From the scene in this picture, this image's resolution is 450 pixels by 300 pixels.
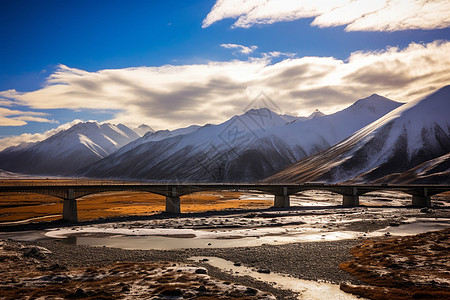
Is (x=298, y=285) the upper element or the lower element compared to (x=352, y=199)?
upper

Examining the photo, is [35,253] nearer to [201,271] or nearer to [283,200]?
[201,271]

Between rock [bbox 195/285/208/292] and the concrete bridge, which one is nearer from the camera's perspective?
rock [bbox 195/285/208/292]

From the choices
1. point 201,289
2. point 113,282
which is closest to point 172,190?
point 113,282

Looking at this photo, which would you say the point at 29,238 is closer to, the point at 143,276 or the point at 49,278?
the point at 49,278

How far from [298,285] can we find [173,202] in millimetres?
54646

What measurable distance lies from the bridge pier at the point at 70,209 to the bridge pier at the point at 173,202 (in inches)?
792

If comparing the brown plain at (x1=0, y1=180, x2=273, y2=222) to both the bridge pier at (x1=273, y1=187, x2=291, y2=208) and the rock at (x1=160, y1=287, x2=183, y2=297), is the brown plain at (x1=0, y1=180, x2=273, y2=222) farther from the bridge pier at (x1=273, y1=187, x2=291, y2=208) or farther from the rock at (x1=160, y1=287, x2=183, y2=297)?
the rock at (x1=160, y1=287, x2=183, y2=297)

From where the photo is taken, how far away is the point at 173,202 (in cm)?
7662

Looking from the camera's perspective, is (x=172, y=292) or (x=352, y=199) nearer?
(x=172, y=292)

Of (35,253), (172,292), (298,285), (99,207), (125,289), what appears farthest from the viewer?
(99,207)

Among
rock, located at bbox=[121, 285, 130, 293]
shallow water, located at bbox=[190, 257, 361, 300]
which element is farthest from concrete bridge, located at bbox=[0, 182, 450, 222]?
rock, located at bbox=[121, 285, 130, 293]

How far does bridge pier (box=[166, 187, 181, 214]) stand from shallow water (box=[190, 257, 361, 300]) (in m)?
46.0

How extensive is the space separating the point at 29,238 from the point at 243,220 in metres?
35.1

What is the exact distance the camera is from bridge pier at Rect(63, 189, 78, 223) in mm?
62562
